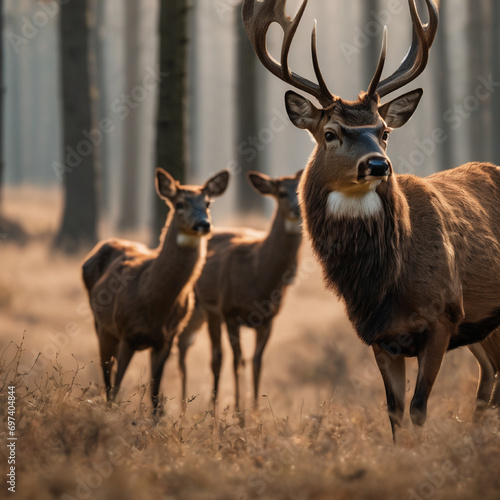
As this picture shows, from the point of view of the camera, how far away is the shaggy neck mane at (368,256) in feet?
16.6

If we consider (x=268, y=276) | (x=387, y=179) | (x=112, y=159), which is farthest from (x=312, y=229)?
(x=112, y=159)

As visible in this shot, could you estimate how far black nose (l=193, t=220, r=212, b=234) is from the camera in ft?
23.4

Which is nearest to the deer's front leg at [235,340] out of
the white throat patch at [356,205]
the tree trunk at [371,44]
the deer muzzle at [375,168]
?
the white throat patch at [356,205]

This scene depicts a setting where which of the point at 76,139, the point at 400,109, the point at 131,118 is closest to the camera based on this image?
the point at 400,109

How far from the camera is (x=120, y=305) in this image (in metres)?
7.09

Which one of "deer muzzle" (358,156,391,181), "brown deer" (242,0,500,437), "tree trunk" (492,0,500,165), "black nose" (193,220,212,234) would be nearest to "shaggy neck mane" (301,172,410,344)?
"brown deer" (242,0,500,437)

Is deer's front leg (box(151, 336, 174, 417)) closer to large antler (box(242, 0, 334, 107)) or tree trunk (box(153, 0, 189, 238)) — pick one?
large antler (box(242, 0, 334, 107))

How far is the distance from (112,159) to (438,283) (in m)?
61.5

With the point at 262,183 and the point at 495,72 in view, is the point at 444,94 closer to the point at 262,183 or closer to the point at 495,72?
the point at 495,72

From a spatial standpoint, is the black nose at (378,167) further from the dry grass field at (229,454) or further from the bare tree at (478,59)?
the bare tree at (478,59)

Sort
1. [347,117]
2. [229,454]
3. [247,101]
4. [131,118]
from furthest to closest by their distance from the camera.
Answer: [131,118]
[247,101]
[347,117]
[229,454]

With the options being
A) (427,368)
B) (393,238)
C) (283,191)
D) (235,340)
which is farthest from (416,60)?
(235,340)

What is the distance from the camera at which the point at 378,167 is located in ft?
16.0

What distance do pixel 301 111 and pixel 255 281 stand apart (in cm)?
361
